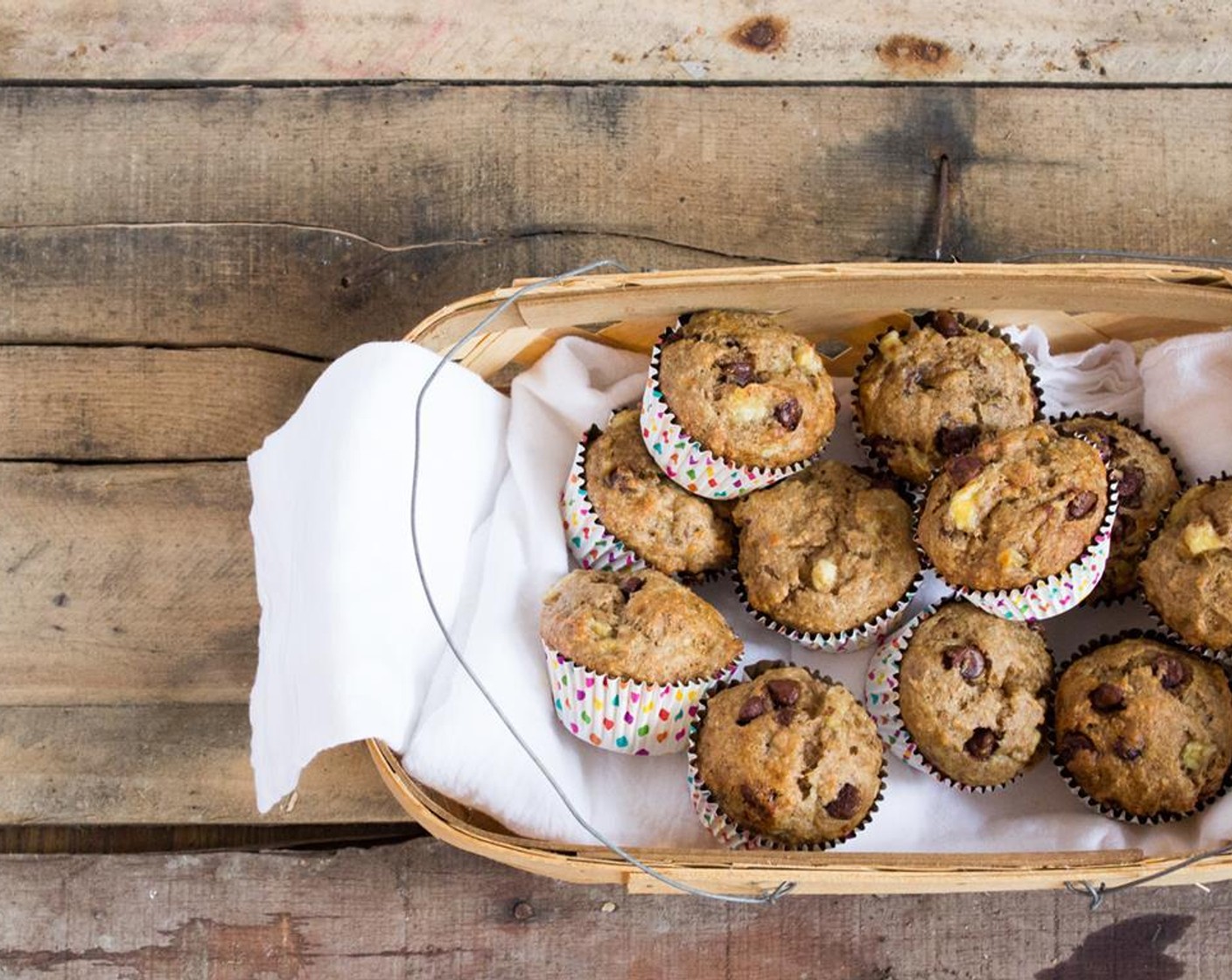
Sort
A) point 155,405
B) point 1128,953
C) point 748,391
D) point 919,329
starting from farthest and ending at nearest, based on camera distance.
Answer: point 155,405, point 1128,953, point 919,329, point 748,391

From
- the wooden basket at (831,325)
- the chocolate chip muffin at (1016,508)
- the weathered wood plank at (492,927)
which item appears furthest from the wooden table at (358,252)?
the chocolate chip muffin at (1016,508)

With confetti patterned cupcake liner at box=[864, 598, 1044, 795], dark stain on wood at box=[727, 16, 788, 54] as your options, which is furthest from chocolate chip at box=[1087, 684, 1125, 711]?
dark stain on wood at box=[727, 16, 788, 54]

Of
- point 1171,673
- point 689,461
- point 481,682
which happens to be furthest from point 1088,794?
point 481,682

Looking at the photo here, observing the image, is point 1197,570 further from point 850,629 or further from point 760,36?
point 760,36

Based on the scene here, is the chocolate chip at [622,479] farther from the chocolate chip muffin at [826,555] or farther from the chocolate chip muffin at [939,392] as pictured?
the chocolate chip muffin at [939,392]

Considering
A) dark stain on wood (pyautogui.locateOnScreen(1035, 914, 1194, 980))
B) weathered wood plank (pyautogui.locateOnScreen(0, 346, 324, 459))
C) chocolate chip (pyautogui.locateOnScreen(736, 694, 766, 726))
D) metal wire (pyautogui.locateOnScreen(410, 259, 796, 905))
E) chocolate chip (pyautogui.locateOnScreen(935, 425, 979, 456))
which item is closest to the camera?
metal wire (pyautogui.locateOnScreen(410, 259, 796, 905))

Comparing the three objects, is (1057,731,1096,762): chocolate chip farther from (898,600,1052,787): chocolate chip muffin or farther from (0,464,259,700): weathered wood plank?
(0,464,259,700): weathered wood plank

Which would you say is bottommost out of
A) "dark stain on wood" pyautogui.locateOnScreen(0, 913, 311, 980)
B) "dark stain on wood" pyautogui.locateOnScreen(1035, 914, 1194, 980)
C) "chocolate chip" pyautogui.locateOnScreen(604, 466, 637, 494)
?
"dark stain on wood" pyautogui.locateOnScreen(0, 913, 311, 980)
